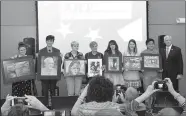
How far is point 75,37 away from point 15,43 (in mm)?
1609

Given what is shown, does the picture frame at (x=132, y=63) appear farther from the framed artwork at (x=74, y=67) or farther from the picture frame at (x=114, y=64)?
the framed artwork at (x=74, y=67)

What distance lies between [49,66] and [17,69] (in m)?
0.63

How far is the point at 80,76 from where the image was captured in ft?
18.8

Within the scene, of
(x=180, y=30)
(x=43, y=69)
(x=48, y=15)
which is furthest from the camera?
(x=180, y=30)

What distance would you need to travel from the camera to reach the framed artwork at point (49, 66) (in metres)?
5.50

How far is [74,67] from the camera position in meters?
5.64

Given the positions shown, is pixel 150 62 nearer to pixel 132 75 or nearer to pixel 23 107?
pixel 132 75

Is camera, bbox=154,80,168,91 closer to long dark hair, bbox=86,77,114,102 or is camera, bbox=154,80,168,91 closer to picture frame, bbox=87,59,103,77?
long dark hair, bbox=86,77,114,102

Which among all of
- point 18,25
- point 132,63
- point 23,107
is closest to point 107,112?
point 23,107

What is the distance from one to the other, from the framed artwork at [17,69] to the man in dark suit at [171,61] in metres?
2.78

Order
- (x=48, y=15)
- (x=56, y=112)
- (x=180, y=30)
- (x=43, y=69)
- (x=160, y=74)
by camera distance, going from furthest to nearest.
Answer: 1. (x=180, y=30)
2. (x=48, y=15)
3. (x=160, y=74)
4. (x=43, y=69)
5. (x=56, y=112)

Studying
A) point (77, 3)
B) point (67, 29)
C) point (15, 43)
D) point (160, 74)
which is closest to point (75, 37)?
point (67, 29)

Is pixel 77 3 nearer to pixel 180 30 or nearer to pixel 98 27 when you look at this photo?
pixel 98 27

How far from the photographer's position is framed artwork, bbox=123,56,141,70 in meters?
5.80
